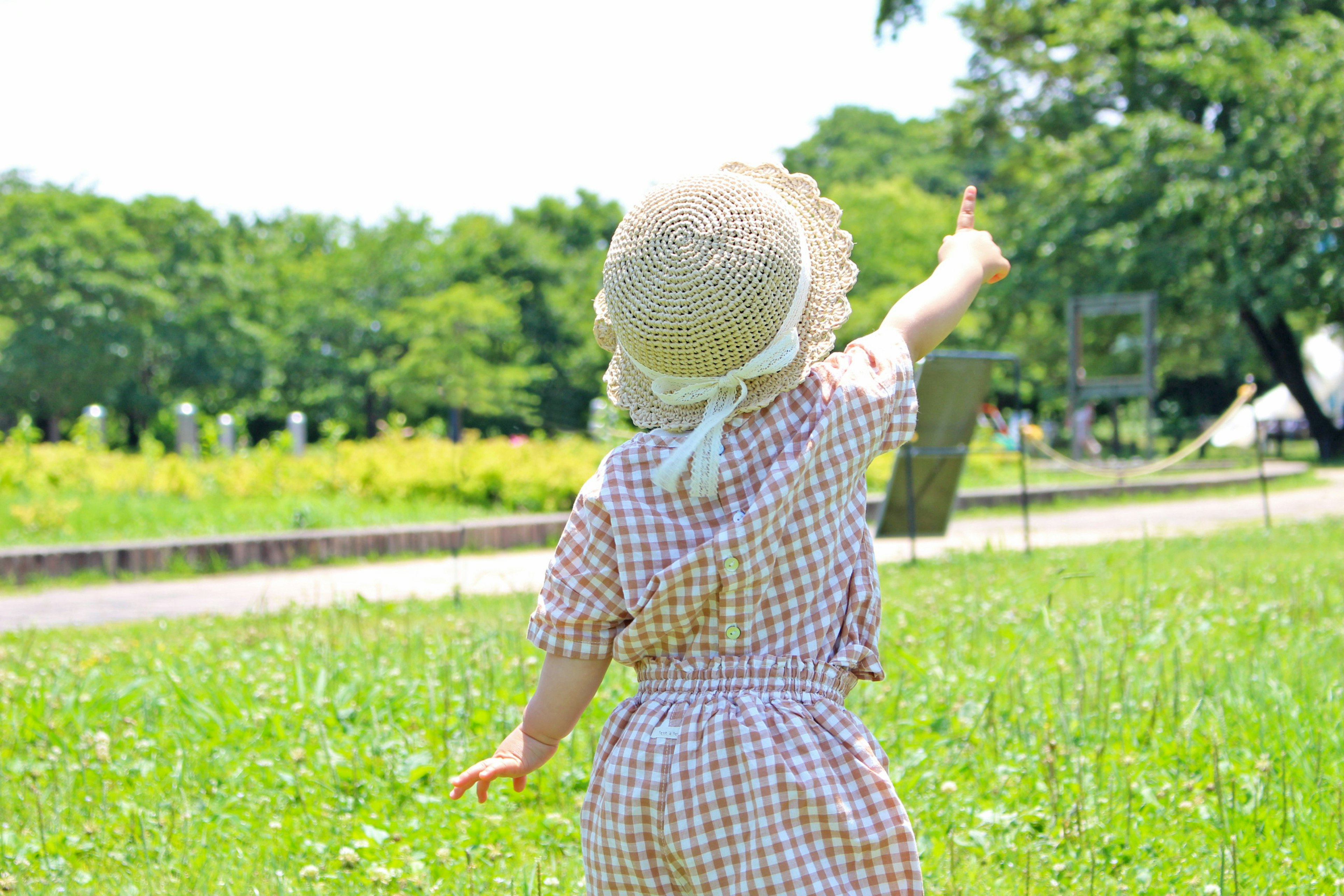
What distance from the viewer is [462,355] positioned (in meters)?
37.0

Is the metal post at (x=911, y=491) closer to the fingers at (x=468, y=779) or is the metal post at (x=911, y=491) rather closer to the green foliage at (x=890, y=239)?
the fingers at (x=468, y=779)

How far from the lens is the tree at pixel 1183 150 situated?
Result: 20250 mm

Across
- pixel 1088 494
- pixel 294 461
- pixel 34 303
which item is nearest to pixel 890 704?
pixel 294 461

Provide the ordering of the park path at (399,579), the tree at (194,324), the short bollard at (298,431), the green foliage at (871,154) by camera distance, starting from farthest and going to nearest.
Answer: the green foliage at (871,154)
the tree at (194,324)
the short bollard at (298,431)
the park path at (399,579)

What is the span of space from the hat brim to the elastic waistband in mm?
335

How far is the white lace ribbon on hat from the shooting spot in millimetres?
1651

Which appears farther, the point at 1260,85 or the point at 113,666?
the point at 1260,85

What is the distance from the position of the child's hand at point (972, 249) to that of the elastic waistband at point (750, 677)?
0.76 metres

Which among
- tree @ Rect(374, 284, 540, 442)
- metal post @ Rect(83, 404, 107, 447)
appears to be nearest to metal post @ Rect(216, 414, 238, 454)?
metal post @ Rect(83, 404, 107, 447)

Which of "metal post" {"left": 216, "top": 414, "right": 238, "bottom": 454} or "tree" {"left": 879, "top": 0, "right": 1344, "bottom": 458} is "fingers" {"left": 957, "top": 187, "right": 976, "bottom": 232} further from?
"tree" {"left": 879, "top": 0, "right": 1344, "bottom": 458}

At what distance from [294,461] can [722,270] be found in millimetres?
11943

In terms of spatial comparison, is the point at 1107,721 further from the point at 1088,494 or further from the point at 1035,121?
the point at 1035,121

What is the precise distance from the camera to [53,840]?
291 centimetres

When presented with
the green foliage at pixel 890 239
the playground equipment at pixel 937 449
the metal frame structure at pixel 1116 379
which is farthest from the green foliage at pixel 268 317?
the playground equipment at pixel 937 449
